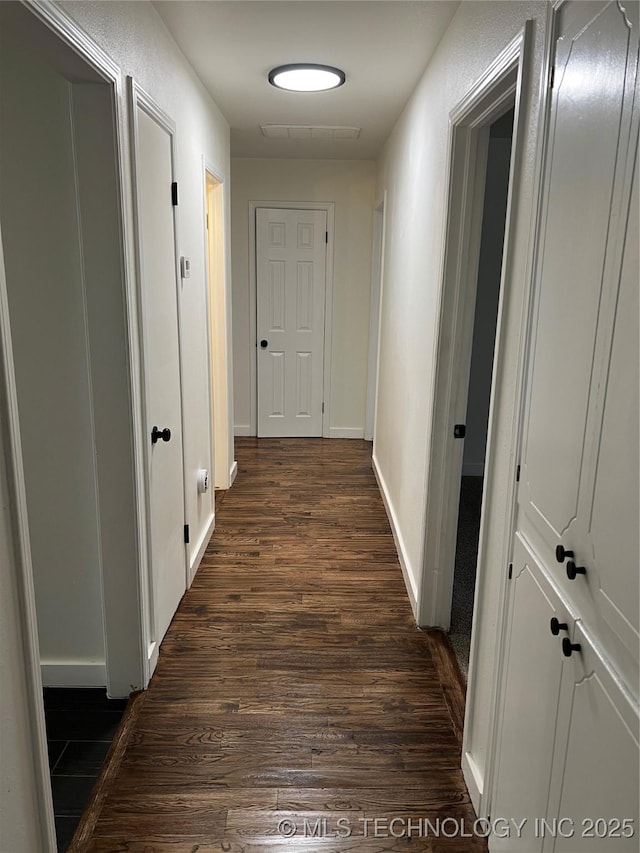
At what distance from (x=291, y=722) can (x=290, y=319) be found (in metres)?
4.05

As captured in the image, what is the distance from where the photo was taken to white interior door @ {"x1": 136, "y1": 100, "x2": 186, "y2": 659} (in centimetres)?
222

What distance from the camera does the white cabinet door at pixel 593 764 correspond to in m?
0.92

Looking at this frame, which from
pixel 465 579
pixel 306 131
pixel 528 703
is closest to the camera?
pixel 528 703

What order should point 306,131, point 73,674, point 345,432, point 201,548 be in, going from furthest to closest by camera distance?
1. point 345,432
2. point 306,131
3. point 201,548
4. point 73,674

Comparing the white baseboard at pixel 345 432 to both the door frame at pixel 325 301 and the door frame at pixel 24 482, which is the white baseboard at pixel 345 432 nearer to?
the door frame at pixel 325 301

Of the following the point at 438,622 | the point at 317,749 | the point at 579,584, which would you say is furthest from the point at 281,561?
the point at 579,584

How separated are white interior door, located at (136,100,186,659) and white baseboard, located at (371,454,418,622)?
1.13 m

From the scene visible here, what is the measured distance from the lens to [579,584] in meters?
1.13

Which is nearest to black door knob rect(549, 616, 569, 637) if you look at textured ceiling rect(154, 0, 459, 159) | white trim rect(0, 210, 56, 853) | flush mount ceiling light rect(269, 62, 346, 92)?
white trim rect(0, 210, 56, 853)

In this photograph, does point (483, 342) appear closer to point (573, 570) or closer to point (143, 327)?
point (143, 327)

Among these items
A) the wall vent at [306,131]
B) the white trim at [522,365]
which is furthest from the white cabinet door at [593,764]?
the wall vent at [306,131]

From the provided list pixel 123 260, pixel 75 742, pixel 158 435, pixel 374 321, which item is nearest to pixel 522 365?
pixel 123 260

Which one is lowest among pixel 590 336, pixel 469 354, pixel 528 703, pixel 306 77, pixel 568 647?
pixel 528 703

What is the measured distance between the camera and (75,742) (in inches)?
81.3
